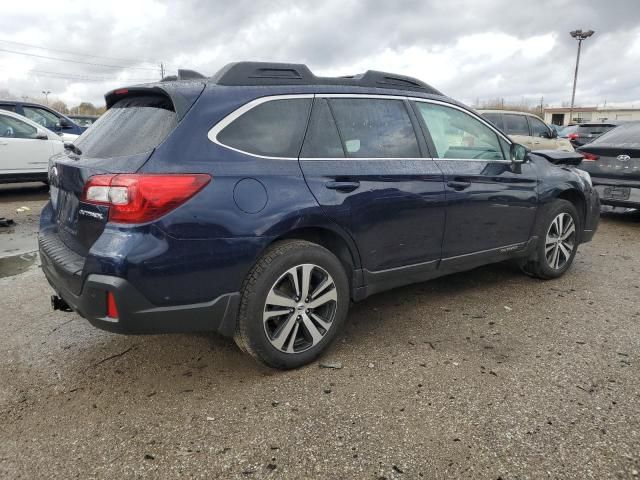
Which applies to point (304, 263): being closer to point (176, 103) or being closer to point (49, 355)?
point (176, 103)

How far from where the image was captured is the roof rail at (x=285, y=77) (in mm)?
2998

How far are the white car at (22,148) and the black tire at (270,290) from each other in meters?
8.19

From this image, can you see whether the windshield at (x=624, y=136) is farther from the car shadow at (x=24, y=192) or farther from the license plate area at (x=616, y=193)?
the car shadow at (x=24, y=192)

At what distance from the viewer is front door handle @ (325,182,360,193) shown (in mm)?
3078

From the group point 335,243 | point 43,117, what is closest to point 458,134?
point 335,243

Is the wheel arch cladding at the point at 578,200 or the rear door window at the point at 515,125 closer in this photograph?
the wheel arch cladding at the point at 578,200

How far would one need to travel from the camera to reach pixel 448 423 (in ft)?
8.32

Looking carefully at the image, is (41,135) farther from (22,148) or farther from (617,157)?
(617,157)

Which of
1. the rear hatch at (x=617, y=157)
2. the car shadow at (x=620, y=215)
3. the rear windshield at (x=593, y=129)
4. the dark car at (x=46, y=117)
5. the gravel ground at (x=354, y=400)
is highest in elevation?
the dark car at (x=46, y=117)

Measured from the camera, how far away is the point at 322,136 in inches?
125

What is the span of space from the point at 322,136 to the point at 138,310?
1.50 metres

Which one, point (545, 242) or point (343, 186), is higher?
point (343, 186)

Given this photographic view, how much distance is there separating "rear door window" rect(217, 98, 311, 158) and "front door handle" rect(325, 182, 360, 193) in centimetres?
27

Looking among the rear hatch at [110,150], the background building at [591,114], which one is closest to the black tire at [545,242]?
the rear hatch at [110,150]
